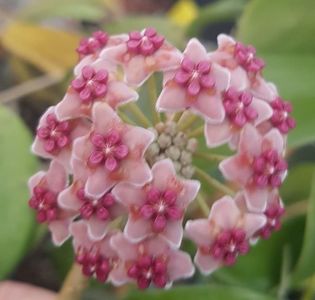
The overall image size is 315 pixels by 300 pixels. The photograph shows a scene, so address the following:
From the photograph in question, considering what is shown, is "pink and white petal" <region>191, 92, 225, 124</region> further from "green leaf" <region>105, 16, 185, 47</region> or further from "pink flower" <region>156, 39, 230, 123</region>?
"green leaf" <region>105, 16, 185, 47</region>

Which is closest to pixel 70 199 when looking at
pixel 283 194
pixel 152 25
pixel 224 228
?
pixel 224 228

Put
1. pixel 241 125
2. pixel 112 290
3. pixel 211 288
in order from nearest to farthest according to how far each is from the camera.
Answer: pixel 241 125
pixel 211 288
pixel 112 290

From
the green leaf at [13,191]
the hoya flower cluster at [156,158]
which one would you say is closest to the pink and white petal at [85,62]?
the hoya flower cluster at [156,158]

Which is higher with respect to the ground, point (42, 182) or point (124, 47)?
point (124, 47)

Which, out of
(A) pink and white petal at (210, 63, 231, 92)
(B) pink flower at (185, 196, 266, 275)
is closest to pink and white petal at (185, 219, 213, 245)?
(B) pink flower at (185, 196, 266, 275)

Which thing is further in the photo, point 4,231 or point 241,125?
point 4,231

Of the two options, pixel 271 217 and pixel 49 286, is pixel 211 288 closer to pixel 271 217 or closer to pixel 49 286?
pixel 271 217

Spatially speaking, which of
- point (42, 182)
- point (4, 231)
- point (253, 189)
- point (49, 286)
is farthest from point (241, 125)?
point (49, 286)
